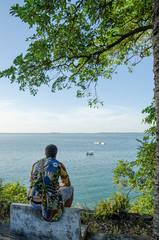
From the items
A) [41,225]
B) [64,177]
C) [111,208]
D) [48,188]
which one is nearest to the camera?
[48,188]

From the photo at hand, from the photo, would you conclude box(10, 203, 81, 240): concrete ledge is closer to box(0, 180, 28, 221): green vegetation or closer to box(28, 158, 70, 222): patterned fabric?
box(28, 158, 70, 222): patterned fabric

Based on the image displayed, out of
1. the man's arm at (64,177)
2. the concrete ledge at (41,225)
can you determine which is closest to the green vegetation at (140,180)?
the man's arm at (64,177)

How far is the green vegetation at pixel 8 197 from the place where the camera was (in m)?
4.39

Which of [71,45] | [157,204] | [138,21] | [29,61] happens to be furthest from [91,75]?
[157,204]

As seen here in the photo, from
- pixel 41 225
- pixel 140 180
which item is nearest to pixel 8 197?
pixel 41 225

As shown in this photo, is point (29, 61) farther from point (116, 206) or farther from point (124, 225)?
point (124, 225)

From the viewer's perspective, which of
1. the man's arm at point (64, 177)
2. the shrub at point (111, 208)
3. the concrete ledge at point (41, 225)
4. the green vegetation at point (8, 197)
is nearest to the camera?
the concrete ledge at point (41, 225)

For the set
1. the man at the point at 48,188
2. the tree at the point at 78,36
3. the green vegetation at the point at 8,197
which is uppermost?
the tree at the point at 78,36

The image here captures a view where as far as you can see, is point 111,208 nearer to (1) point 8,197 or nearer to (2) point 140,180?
(2) point 140,180

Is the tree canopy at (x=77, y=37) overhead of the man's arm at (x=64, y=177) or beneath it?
overhead

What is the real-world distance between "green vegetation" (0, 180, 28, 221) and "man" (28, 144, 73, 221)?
181 centimetres

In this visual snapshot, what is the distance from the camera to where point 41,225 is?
117 inches

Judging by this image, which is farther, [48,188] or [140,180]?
[140,180]

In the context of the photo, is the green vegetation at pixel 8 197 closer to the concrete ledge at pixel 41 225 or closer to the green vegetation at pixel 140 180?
the concrete ledge at pixel 41 225
